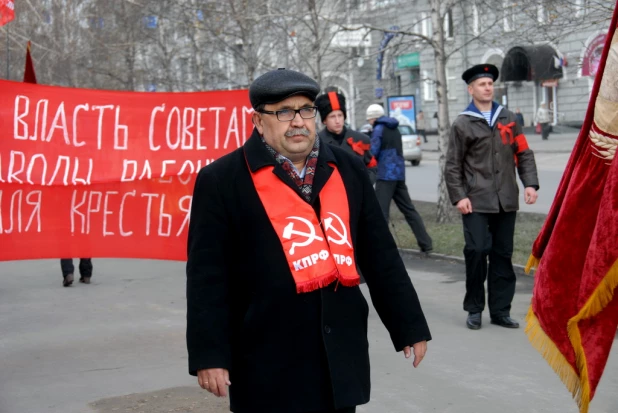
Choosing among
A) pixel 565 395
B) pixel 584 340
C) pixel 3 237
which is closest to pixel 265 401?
pixel 584 340

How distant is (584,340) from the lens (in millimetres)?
3812

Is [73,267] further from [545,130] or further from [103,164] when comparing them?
[545,130]

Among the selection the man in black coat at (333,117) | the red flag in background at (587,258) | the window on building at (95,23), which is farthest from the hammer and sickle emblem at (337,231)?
the window on building at (95,23)

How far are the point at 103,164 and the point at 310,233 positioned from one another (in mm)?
4136

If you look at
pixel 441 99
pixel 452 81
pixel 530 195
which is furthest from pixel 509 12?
pixel 452 81

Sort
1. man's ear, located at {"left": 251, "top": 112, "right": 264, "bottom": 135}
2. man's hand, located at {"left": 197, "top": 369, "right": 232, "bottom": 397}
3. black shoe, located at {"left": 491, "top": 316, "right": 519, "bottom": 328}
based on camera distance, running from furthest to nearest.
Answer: black shoe, located at {"left": 491, "top": 316, "right": 519, "bottom": 328} < man's ear, located at {"left": 251, "top": 112, "right": 264, "bottom": 135} < man's hand, located at {"left": 197, "top": 369, "right": 232, "bottom": 397}

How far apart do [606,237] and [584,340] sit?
452 mm

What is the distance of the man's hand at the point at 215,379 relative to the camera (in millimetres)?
3520

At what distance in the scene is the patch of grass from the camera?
11.7 metres

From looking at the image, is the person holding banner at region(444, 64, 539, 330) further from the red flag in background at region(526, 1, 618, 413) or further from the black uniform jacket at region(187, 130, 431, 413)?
the black uniform jacket at region(187, 130, 431, 413)

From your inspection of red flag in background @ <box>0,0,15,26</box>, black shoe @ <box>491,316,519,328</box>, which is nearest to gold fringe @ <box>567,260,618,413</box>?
black shoe @ <box>491,316,519,328</box>

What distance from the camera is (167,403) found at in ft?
19.8

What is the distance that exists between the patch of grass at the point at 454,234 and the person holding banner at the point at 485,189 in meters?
2.74

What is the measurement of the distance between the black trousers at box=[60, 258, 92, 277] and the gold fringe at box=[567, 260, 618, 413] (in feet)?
24.8
